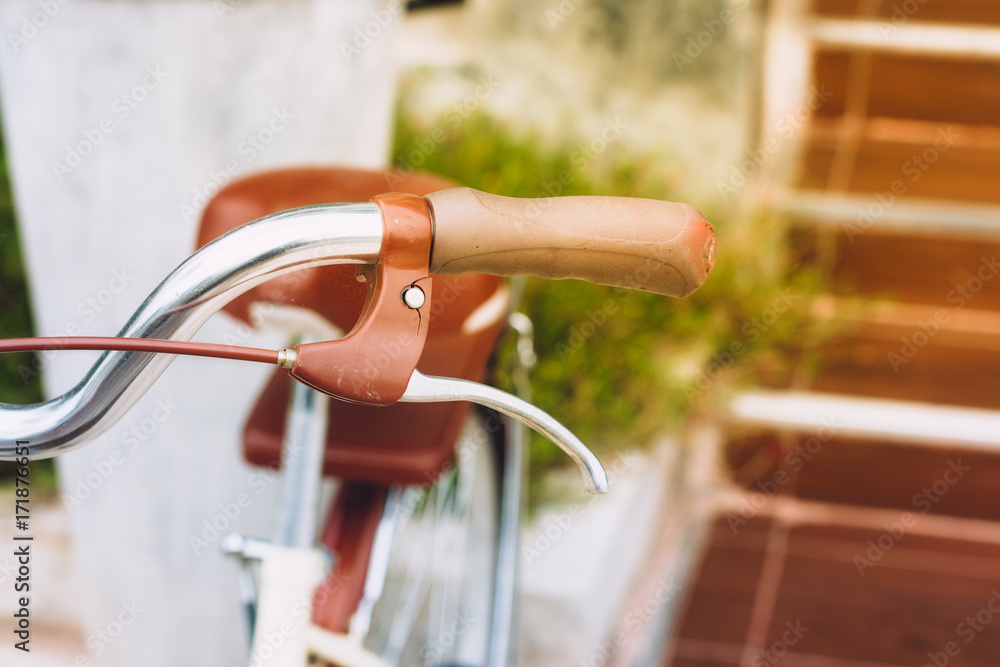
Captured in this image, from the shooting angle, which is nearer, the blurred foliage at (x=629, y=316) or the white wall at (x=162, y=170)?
the white wall at (x=162, y=170)

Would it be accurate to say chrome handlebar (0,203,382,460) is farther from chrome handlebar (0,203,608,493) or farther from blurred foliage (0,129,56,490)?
blurred foliage (0,129,56,490)

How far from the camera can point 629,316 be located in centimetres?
257

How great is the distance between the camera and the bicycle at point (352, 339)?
1.72 feet

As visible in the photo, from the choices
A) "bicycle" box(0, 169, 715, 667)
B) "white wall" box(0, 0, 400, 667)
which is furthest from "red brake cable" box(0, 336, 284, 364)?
"white wall" box(0, 0, 400, 667)

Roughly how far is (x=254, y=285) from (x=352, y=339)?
73 millimetres

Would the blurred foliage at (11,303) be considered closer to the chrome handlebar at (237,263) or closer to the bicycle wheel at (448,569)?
the bicycle wheel at (448,569)

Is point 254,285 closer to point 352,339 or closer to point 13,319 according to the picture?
point 352,339

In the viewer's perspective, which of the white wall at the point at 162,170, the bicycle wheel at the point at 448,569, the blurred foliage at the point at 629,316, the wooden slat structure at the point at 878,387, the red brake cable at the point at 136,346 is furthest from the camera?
the wooden slat structure at the point at 878,387

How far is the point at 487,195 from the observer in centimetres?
54

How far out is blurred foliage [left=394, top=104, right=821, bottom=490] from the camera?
7.87 feet

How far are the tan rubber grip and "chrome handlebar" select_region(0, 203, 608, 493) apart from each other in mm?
50

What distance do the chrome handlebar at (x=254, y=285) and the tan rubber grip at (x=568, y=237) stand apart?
0.05m

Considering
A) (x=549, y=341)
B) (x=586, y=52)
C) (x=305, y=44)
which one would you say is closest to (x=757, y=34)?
(x=586, y=52)

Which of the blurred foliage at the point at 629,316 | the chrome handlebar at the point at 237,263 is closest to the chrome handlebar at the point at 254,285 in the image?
the chrome handlebar at the point at 237,263
